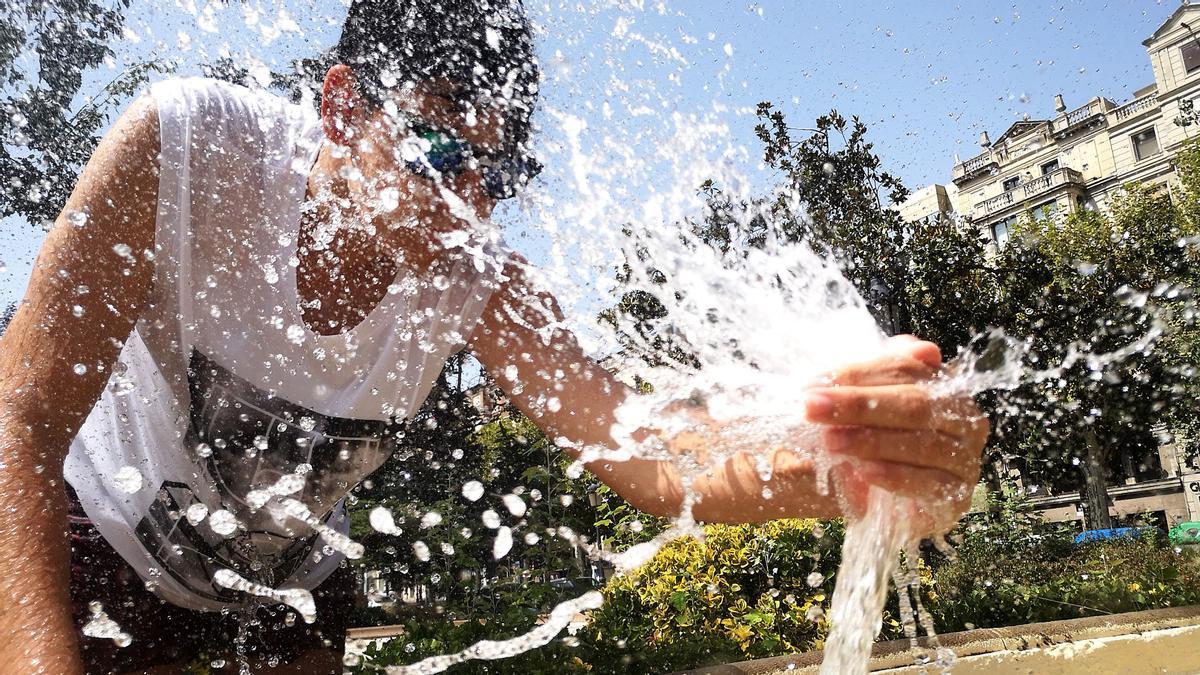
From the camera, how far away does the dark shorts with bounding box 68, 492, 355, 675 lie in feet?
5.67

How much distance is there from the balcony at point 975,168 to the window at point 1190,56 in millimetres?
4114

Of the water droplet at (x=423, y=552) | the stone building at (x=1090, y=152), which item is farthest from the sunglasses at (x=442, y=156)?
the stone building at (x=1090, y=152)

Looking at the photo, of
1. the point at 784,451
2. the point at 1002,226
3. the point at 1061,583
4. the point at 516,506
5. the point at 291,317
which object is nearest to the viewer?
the point at 784,451

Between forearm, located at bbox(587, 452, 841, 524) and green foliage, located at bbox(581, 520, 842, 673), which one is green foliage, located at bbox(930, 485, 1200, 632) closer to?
green foliage, located at bbox(581, 520, 842, 673)

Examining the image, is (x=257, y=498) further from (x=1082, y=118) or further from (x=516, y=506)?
(x=1082, y=118)

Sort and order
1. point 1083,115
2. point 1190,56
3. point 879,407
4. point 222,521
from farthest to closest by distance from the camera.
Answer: point 1083,115, point 1190,56, point 222,521, point 879,407

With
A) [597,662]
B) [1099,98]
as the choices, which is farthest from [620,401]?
[1099,98]

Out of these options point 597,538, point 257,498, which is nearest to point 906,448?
point 257,498

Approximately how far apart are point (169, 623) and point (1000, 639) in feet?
9.69

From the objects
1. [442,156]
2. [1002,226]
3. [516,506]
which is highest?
[1002,226]

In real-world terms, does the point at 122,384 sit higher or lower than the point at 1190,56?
lower

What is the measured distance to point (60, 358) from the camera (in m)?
1.17

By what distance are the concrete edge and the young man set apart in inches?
53.0

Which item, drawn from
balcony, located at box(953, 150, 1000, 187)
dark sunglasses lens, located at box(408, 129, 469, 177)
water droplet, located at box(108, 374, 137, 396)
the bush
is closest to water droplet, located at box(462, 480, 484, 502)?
water droplet, located at box(108, 374, 137, 396)
